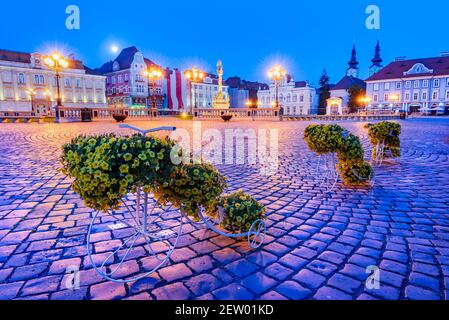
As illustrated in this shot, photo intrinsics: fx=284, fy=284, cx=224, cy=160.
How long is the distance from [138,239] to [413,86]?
257 ft

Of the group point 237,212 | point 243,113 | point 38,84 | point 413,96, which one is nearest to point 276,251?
point 237,212

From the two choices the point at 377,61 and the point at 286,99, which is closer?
the point at 286,99

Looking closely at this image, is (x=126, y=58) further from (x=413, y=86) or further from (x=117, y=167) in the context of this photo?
(x=117, y=167)

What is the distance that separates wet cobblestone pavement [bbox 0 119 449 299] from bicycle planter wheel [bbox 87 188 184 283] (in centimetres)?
6

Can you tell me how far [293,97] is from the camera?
74.7m

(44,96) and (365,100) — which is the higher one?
(44,96)

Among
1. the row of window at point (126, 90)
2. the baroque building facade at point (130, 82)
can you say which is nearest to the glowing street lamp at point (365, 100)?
the baroque building facade at point (130, 82)

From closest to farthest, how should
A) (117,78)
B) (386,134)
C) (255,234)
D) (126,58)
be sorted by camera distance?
(255,234), (386,134), (126,58), (117,78)

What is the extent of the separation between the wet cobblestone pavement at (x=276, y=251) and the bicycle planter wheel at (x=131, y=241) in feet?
0.19

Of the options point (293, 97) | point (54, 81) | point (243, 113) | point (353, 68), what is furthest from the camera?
point (353, 68)

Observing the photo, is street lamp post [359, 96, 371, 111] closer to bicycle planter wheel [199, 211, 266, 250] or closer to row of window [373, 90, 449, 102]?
row of window [373, 90, 449, 102]
